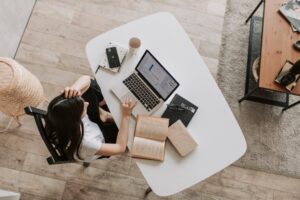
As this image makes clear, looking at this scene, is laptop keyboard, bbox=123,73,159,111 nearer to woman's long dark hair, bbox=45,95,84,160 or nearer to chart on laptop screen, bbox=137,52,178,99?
chart on laptop screen, bbox=137,52,178,99

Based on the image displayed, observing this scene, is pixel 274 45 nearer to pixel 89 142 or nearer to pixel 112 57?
pixel 112 57

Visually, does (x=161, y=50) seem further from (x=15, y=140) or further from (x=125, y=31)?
(x=15, y=140)

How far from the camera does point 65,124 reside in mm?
1361

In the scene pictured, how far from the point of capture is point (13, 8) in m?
2.30

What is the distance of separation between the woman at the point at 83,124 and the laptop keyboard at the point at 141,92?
62mm

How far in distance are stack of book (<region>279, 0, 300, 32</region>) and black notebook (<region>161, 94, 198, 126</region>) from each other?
1.11 meters

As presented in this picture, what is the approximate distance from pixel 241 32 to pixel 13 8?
1804 millimetres

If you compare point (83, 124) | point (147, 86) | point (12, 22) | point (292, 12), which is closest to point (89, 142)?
point (83, 124)

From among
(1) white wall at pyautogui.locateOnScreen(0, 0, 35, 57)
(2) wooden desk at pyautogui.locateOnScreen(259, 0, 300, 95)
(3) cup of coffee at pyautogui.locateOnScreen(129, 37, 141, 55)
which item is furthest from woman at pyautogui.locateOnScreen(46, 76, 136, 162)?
(2) wooden desk at pyautogui.locateOnScreen(259, 0, 300, 95)

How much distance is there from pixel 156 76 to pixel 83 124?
447mm

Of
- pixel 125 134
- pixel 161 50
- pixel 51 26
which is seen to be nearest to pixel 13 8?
pixel 51 26

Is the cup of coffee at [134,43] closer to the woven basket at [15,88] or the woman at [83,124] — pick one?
the woman at [83,124]

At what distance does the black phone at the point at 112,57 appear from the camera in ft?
5.74

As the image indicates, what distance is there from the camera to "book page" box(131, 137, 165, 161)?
1.58 m
